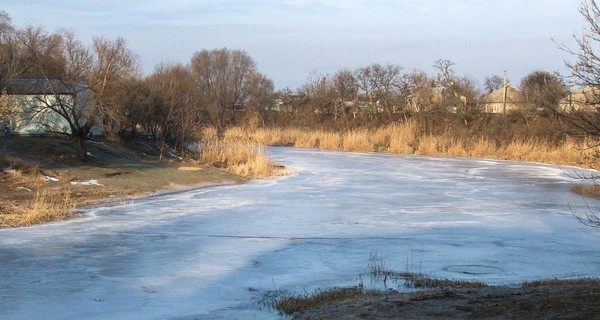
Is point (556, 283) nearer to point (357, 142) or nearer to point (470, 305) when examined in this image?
point (470, 305)

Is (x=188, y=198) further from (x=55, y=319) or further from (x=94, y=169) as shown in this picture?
(x=55, y=319)

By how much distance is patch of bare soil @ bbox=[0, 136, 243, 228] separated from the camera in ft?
51.1

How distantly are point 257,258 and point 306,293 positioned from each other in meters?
2.06

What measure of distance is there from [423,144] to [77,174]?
22.1 m

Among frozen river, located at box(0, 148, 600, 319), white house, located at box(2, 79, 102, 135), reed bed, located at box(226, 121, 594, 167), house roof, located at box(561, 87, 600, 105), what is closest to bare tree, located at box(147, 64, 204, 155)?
reed bed, located at box(226, 121, 594, 167)

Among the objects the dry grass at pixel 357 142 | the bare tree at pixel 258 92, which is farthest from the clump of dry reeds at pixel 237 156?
the bare tree at pixel 258 92

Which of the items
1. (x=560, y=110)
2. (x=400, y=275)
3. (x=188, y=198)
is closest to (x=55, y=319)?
(x=400, y=275)

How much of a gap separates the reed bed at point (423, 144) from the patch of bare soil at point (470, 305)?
21947mm

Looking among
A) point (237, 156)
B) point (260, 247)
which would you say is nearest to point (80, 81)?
point (237, 156)

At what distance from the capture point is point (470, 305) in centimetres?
619

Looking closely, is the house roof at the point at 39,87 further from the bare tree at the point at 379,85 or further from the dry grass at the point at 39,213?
the bare tree at the point at 379,85

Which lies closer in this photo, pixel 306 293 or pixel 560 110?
pixel 306 293

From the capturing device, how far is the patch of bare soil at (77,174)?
1556 centimetres

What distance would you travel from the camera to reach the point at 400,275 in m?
8.65
